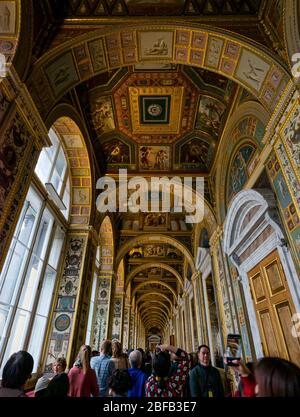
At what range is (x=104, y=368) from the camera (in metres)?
3.48

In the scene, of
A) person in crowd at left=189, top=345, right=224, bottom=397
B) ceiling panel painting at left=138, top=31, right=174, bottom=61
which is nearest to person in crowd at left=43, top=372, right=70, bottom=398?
person in crowd at left=189, top=345, right=224, bottom=397

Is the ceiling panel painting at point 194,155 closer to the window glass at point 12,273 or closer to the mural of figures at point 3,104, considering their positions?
the mural of figures at point 3,104

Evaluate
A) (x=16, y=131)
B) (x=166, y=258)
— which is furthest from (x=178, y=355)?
(x=166, y=258)

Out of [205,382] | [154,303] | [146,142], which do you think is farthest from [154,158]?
[154,303]

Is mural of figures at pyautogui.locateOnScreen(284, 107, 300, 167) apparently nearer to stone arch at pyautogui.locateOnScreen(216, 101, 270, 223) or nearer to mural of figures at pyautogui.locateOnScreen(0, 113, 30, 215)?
stone arch at pyautogui.locateOnScreen(216, 101, 270, 223)

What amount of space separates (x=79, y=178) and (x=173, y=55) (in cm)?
438

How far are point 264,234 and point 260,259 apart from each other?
21.9 inches

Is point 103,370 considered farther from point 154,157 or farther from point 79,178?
point 154,157

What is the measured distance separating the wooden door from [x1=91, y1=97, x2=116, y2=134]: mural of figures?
6007 millimetres

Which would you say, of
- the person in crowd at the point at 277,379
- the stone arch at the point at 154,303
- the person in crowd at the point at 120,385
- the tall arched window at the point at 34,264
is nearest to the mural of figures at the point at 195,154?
the tall arched window at the point at 34,264

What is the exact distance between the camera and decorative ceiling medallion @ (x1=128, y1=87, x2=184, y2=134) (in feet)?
22.8

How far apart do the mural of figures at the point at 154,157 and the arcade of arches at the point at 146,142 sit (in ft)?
0.17

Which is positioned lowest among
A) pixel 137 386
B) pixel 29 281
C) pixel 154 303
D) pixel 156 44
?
pixel 137 386
